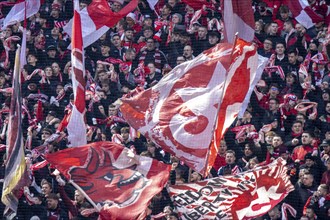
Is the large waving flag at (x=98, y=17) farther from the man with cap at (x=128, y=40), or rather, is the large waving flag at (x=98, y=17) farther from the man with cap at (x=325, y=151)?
the man with cap at (x=325, y=151)

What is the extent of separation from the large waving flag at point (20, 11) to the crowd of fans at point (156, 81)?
0.09 m

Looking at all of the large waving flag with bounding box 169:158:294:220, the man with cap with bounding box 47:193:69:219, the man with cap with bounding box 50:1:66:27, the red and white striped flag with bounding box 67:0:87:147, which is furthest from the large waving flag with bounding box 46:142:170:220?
the man with cap with bounding box 50:1:66:27

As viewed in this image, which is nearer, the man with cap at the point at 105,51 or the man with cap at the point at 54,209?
the man with cap at the point at 54,209

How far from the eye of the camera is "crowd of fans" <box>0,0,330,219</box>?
A: 56.4ft

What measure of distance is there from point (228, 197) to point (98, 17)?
4692mm

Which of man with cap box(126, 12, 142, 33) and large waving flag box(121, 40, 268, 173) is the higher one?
large waving flag box(121, 40, 268, 173)

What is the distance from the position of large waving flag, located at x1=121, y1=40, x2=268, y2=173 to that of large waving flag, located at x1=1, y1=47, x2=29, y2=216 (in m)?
1.13

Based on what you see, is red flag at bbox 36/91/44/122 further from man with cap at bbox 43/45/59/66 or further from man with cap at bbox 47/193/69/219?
man with cap at bbox 47/193/69/219

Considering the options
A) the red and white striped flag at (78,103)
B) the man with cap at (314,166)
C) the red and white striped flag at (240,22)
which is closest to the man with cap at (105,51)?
the red and white striped flag at (240,22)

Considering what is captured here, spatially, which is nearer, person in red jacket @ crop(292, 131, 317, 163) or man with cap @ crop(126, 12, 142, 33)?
person in red jacket @ crop(292, 131, 317, 163)

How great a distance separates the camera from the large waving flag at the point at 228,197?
52.2ft

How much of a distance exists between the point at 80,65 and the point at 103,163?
1703 mm

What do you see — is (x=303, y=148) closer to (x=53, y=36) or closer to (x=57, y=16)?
(x=53, y=36)

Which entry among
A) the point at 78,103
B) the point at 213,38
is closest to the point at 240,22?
the point at 213,38
